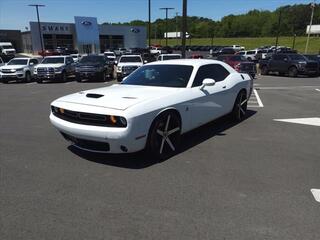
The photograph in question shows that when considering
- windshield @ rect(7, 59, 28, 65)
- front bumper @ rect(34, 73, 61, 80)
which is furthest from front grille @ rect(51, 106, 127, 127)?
windshield @ rect(7, 59, 28, 65)

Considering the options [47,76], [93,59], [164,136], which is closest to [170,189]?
[164,136]

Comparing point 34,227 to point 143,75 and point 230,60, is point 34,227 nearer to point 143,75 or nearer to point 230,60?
point 143,75

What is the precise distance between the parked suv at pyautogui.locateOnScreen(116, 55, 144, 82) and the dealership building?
44.8 metres

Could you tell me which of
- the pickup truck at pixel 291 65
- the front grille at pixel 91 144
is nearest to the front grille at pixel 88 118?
the front grille at pixel 91 144

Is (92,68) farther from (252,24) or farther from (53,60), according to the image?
(252,24)

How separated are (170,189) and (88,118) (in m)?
1.64

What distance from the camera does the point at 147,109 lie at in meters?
5.04

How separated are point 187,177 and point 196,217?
3.72 ft

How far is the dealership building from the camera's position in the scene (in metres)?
66.1

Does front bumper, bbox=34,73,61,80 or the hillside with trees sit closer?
front bumper, bbox=34,73,61,80

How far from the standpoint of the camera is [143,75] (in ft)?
22.5

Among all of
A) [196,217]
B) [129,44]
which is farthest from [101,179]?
[129,44]

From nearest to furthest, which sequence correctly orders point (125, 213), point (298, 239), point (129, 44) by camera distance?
point (298, 239) → point (125, 213) → point (129, 44)

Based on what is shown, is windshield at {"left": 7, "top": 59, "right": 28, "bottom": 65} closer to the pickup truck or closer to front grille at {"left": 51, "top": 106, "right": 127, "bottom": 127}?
the pickup truck
